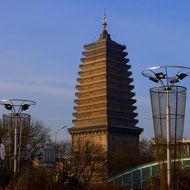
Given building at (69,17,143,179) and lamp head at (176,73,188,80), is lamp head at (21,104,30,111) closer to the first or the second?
lamp head at (176,73,188,80)

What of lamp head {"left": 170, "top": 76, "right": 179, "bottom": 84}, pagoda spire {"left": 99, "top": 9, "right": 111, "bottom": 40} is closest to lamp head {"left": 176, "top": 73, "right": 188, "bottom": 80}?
lamp head {"left": 170, "top": 76, "right": 179, "bottom": 84}

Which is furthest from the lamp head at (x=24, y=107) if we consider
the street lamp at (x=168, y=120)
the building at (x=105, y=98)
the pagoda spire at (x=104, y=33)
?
the pagoda spire at (x=104, y=33)

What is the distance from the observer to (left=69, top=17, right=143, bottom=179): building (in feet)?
442

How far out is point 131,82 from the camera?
145000 mm

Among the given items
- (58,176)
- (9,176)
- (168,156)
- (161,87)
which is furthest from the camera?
(9,176)

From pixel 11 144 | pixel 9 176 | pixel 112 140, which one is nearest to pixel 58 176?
pixel 9 176

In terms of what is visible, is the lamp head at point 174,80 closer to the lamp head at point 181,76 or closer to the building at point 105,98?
the lamp head at point 181,76

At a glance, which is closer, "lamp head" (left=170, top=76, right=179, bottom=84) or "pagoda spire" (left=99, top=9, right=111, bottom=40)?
"lamp head" (left=170, top=76, right=179, bottom=84)

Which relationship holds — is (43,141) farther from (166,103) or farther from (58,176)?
(166,103)

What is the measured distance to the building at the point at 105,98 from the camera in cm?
13475

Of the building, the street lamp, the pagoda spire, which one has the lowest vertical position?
the street lamp

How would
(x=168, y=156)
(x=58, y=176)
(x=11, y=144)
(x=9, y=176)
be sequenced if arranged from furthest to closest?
(x=11, y=144), (x=9, y=176), (x=58, y=176), (x=168, y=156)

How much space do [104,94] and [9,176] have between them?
110430mm

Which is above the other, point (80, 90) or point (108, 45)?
point (108, 45)
